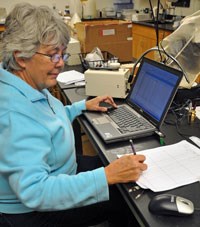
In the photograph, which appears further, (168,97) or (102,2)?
(102,2)

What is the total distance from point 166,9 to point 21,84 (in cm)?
394

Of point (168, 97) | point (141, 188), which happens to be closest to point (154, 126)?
point (168, 97)

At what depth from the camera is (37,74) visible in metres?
0.99

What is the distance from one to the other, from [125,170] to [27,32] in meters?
0.55

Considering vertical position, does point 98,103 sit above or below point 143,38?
below

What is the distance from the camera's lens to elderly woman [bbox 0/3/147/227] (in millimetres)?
839

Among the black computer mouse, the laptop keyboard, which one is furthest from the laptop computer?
the black computer mouse

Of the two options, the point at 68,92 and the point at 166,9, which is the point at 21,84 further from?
the point at 166,9

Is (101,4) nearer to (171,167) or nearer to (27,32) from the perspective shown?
(27,32)

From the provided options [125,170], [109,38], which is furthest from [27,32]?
[109,38]

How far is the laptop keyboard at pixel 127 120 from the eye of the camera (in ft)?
3.94

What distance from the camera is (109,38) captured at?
2.43 metres

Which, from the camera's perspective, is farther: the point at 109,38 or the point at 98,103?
the point at 109,38

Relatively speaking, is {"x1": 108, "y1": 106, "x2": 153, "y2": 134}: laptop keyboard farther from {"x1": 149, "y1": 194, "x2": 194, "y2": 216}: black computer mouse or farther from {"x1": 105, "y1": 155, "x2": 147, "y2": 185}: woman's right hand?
{"x1": 149, "y1": 194, "x2": 194, "y2": 216}: black computer mouse
